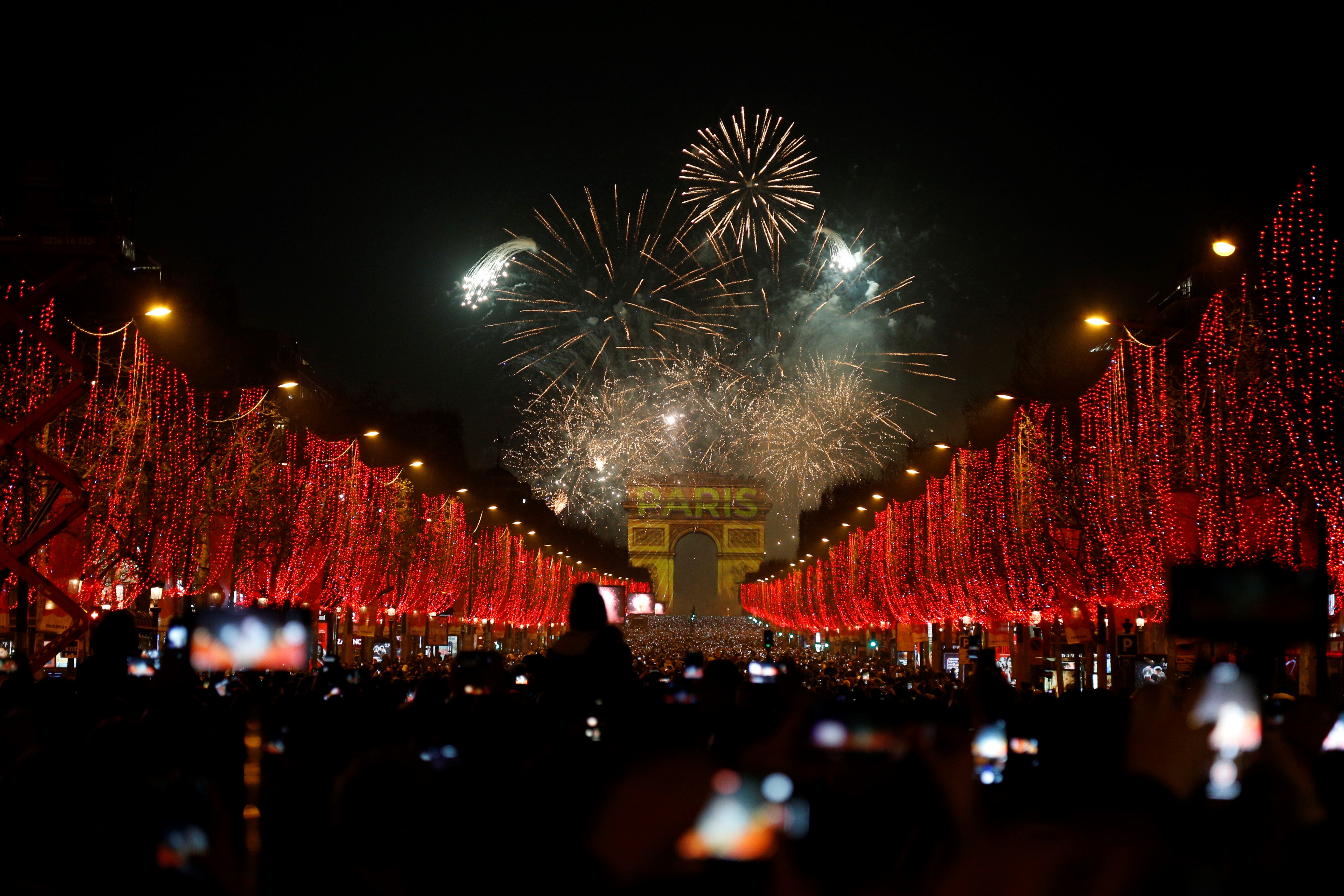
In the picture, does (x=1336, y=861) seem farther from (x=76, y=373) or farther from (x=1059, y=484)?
(x=1059, y=484)

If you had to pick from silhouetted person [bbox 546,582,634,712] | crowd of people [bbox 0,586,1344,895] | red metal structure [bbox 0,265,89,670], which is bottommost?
crowd of people [bbox 0,586,1344,895]

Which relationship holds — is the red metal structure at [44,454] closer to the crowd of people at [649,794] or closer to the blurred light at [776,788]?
the crowd of people at [649,794]

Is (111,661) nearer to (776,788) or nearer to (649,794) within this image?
(776,788)

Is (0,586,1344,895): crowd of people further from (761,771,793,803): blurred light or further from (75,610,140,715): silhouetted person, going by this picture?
(75,610,140,715): silhouetted person

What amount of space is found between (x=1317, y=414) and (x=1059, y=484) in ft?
57.0

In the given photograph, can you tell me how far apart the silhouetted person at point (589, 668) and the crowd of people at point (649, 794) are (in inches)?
0.8

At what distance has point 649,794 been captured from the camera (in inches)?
195

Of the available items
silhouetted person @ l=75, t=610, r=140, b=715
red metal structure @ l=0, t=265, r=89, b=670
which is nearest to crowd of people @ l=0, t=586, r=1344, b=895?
silhouetted person @ l=75, t=610, r=140, b=715

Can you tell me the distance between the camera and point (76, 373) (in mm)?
31188

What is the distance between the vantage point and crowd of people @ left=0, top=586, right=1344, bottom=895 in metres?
4.95

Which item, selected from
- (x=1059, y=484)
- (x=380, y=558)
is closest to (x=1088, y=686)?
(x=1059, y=484)

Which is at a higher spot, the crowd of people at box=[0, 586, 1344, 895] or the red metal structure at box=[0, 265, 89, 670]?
the red metal structure at box=[0, 265, 89, 670]

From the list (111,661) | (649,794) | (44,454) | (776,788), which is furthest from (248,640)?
(44,454)

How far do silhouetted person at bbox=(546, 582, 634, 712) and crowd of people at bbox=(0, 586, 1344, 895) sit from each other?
0.02 m
